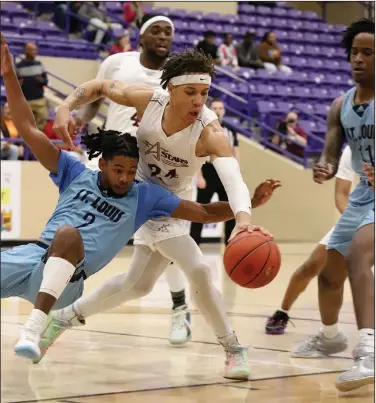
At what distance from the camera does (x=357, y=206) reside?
18.2 ft

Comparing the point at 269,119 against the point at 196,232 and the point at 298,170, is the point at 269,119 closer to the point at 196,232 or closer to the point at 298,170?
the point at 298,170

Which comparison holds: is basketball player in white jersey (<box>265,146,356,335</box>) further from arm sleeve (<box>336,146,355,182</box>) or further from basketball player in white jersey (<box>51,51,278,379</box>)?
basketball player in white jersey (<box>51,51,278,379</box>)

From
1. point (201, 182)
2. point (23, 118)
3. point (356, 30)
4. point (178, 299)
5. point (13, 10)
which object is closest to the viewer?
point (23, 118)

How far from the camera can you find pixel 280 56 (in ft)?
67.1

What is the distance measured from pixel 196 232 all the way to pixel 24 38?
26.5 feet

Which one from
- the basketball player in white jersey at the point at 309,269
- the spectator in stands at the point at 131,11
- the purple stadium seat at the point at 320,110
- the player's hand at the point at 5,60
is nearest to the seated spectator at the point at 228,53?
the spectator in stands at the point at 131,11

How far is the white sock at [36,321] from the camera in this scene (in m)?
4.45

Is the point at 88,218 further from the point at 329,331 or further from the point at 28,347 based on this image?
the point at 329,331

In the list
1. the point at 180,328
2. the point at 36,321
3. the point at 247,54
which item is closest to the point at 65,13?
the point at 247,54

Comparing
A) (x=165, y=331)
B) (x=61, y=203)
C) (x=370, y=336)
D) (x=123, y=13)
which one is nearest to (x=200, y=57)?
(x=61, y=203)

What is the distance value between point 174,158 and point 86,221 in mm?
739

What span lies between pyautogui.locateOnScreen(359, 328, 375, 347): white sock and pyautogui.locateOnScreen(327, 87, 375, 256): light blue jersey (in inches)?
21.5

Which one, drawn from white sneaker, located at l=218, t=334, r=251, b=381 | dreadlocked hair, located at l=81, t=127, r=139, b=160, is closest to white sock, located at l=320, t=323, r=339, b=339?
white sneaker, located at l=218, t=334, r=251, b=381

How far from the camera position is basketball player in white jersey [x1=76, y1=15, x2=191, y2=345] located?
254 inches
